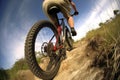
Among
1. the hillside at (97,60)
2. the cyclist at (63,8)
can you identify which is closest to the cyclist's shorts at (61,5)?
the cyclist at (63,8)

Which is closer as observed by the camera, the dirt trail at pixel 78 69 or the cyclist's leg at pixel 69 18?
the dirt trail at pixel 78 69

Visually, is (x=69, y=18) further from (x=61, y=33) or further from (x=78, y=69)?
(x=78, y=69)

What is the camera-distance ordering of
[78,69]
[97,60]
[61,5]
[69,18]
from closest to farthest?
1. [78,69]
2. [97,60]
3. [61,5]
4. [69,18]

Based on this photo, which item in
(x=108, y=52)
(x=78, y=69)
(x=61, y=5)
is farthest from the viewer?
(x=61, y=5)

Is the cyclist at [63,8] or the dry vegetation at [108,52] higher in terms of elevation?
the cyclist at [63,8]

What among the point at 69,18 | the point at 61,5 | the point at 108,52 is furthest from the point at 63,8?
the point at 108,52

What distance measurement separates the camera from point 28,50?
609 centimetres

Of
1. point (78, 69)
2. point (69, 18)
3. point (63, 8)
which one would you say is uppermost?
point (63, 8)

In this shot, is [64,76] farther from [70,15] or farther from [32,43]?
[70,15]

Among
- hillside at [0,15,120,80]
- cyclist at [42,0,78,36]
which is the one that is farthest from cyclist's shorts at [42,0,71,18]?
hillside at [0,15,120,80]

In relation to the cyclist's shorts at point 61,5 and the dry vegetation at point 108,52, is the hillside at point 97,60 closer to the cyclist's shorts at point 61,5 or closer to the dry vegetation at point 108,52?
the dry vegetation at point 108,52

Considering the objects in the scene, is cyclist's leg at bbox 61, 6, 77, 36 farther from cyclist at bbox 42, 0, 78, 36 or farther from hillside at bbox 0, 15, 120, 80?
hillside at bbox 0, 15, 120, 80

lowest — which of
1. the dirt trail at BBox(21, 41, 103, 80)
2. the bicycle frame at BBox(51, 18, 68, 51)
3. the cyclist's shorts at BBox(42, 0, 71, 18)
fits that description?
the dirt trail at BBox(21, 41, 103, 80)

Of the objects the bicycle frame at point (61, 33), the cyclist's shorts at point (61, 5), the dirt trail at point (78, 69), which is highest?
the cyclist's shorts at point (61, 5)
